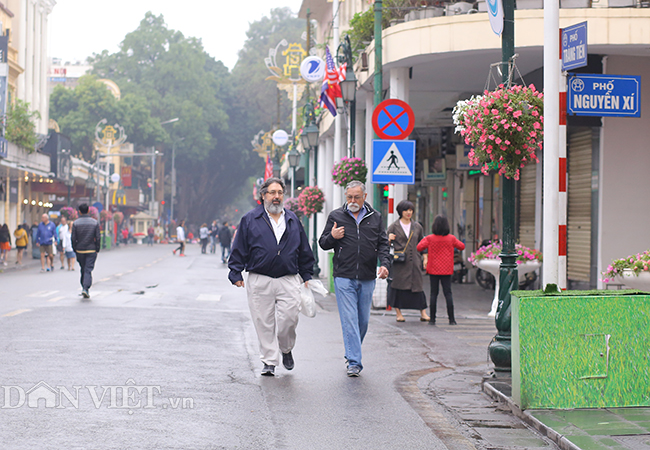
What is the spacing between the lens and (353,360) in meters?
8.64

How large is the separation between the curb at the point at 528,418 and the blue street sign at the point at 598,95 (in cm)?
261

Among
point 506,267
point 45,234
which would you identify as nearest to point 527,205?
point 506,267

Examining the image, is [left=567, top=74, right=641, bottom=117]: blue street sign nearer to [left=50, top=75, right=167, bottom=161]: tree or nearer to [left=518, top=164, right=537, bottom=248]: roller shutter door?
[left=518, top=164, right=537, bottom=248]: roller shutter door

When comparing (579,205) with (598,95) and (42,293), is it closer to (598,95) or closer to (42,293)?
(598,95)

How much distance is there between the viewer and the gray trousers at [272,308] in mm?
8500

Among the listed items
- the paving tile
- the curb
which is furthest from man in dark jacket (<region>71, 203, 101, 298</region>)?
the paving tile

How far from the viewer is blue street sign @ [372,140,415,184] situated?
598 inches

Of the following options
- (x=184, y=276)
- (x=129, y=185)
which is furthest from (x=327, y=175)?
(x=129, y=185)

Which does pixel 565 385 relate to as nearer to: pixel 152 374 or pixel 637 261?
pixel 637 261

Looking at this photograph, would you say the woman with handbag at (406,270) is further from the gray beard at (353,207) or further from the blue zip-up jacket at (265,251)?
the blue zip-up jacket at (265,251)

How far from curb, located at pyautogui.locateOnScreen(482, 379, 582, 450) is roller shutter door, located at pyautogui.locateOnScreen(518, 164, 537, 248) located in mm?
11781

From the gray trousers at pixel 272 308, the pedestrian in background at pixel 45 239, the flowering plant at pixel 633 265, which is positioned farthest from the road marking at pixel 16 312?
the pedestrian in background at pixel 45 239

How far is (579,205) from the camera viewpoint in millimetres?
16875

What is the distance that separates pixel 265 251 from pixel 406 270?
18.8ft
